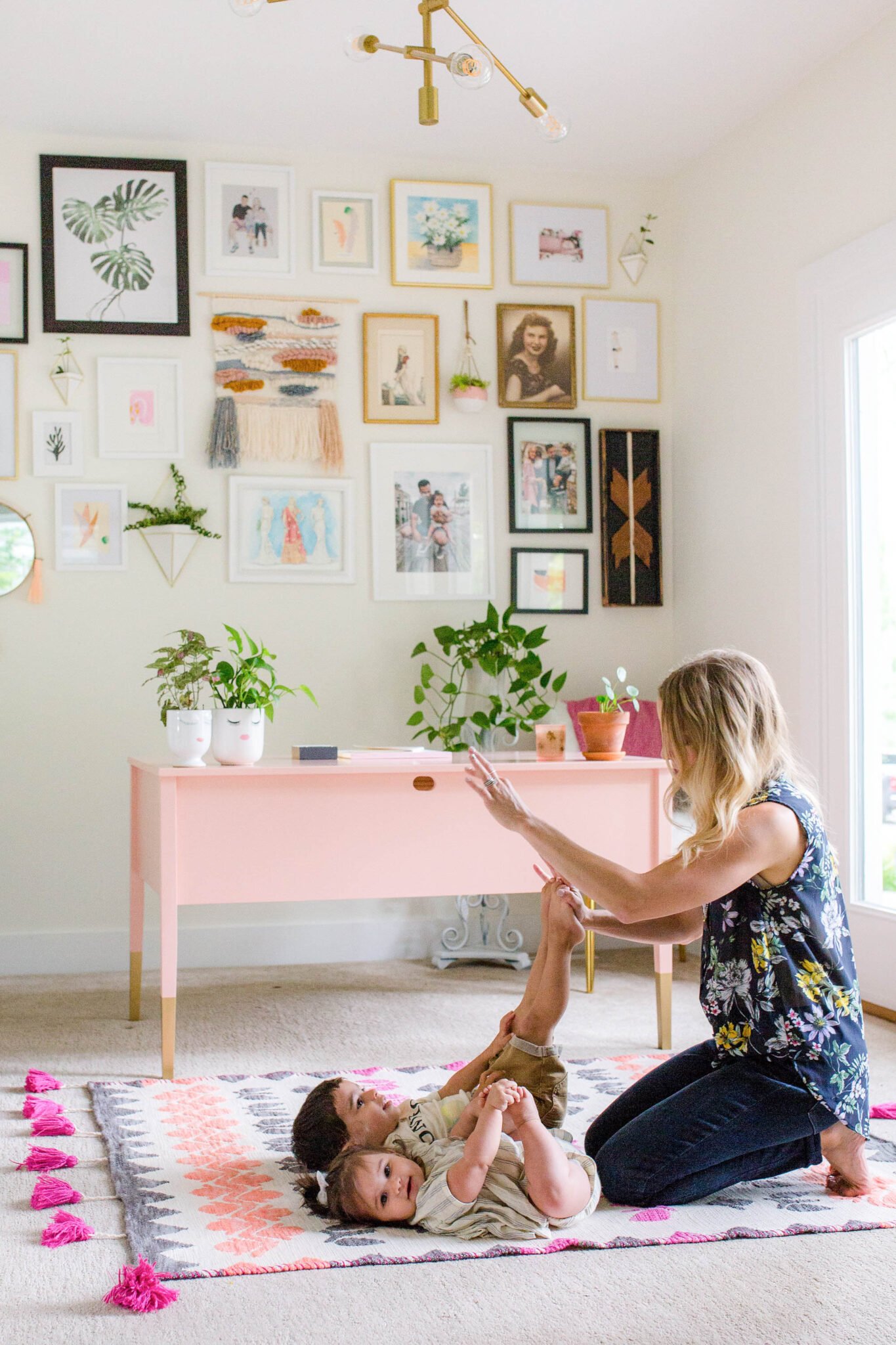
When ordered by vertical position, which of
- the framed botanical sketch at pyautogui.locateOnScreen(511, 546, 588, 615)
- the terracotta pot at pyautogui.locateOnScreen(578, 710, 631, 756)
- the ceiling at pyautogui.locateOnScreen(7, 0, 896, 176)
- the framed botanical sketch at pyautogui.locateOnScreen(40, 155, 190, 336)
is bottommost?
the terracotta pot at pyautogui.locateOnScreen(578, 710, 631, 756)

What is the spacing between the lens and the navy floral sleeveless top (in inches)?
A: 80.4

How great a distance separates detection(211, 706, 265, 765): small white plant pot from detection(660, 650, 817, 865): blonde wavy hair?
128 centimetres

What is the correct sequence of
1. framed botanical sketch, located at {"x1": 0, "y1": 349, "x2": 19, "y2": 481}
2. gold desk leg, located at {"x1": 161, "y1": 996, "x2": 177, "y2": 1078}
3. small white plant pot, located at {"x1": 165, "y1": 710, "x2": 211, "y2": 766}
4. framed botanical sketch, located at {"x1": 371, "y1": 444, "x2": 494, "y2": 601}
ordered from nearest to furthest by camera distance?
gold desk leg, located at {"x1": 161, "y1": 996, "x2": 177, "y2": 1078} → small white plant pot, located at {"x1": 165, "y1": 710, "x2": 211, "y2": 766} → framed botanical sketch, located at {"x1": 0, "y1": 349, "x2": 19, "y2": 481} → framed botanical sketch, located at {"x1": 371, "y1": 444, "x2": 494, "y2": 601}

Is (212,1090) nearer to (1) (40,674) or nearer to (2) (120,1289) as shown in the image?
(2) (120,1289)

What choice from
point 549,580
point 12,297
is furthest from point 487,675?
point 12,297

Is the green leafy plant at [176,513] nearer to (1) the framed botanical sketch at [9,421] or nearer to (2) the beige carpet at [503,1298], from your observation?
(1) the framed botanical sketch at [9,421]

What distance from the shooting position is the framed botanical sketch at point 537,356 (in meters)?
4.75

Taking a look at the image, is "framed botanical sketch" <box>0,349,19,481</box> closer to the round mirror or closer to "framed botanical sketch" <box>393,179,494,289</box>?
the round mirror

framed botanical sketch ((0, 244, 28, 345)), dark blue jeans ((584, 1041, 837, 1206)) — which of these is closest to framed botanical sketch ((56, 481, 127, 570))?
framed botanical sketch ((0, 244, 28, 345))

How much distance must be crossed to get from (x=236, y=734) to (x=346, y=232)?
7.58 ft

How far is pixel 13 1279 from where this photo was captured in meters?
1.88

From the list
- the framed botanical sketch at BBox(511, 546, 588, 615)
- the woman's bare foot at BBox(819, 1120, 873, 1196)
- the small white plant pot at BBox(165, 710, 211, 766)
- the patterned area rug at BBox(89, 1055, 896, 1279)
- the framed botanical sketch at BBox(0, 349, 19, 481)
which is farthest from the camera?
the framed botanical sketch at BBox(511, 546, 588, 615)

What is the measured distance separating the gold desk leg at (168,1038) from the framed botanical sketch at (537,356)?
8.71 ft

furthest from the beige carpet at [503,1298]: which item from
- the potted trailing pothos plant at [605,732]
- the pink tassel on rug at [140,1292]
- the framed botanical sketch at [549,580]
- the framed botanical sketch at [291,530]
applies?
the framed botanical sketch at [549,580]
